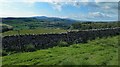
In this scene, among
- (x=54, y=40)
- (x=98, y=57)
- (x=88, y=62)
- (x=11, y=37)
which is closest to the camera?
(x=88, y=62)

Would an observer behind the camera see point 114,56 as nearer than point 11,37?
Yes

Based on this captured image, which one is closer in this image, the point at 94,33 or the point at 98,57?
the point at 98,57

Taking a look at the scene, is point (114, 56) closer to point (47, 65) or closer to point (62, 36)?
point (47, 65)

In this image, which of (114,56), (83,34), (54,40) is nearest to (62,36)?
(54,40)

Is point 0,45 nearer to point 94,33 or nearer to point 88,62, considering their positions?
point 88,62

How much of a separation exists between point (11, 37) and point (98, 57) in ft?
42.3

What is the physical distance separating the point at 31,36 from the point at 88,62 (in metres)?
13.9

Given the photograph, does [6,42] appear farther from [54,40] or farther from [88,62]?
[88,62]

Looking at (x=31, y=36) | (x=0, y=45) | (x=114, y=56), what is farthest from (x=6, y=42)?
(x=114, y=56)

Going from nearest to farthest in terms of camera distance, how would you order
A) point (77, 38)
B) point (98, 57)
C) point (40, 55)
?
point (98, 57)
point (40, 55)
point (77, 38)

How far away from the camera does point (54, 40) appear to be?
110 feet

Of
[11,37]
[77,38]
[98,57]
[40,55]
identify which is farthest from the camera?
[77,38]

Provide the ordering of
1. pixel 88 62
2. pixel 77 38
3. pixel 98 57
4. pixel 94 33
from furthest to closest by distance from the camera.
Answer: pixel 94 33 < pixel 77 38 < pixel 98 57 < pixel 88 62

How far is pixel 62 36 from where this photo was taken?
114ft
